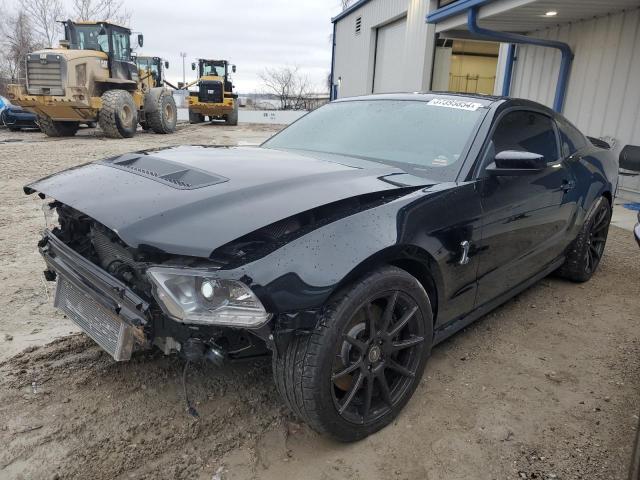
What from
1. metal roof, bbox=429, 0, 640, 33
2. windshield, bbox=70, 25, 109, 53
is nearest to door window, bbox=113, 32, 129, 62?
windshield, bbox=70, 25, 109, 53

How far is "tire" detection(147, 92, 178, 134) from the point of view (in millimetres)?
16619

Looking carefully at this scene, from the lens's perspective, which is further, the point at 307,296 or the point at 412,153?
the point at 412,153

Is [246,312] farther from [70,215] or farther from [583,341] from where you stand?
[583,341]

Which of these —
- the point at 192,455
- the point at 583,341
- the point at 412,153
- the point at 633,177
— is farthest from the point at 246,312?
the point at 633,177

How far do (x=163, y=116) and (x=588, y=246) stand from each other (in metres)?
15.5

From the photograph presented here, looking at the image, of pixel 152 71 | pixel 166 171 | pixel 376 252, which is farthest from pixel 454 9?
pixel 152 71

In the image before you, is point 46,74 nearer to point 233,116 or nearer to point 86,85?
point 86,85

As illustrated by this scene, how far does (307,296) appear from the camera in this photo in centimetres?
177

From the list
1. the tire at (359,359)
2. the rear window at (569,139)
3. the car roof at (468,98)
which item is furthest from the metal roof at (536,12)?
the tire at (359,359)

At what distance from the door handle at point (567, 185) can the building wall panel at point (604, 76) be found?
17.4ft

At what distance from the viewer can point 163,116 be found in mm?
16750

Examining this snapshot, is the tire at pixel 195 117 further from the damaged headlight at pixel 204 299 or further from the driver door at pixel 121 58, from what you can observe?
the damaged headlight at pixel 204 299

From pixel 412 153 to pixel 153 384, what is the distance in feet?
6.13

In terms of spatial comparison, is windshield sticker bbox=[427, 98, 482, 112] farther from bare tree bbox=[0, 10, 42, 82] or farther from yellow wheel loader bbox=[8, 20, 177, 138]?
bare tree bbox=[0, 10, 42, 82]
